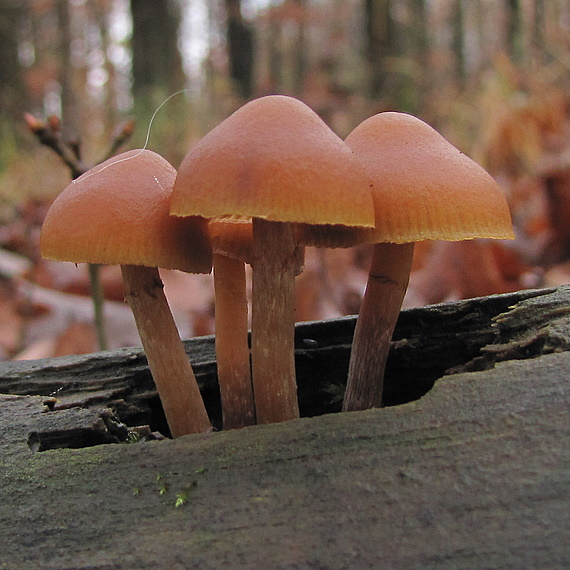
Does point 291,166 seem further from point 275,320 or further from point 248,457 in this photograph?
point 248,457

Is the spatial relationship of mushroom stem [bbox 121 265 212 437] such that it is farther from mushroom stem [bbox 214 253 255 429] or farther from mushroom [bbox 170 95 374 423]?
mushroom [bbox 170 95 374 423]

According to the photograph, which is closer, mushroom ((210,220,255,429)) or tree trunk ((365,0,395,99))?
mushroom ((210,220,255,429))

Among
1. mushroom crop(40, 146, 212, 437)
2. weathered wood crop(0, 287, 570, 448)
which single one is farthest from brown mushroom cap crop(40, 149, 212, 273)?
weathered wood crop(0, 287, 570, 448)

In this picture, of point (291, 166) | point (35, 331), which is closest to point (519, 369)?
point (291, 166)

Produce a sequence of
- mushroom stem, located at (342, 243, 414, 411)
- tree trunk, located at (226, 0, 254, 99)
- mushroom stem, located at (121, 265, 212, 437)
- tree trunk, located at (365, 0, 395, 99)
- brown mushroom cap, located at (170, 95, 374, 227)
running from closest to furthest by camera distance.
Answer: brown mushroom cap, located at (170, 95, 374, 227) < mushroom stem, located at (121, 265, 212, 437) < mushroom stem, located at (342, 243, 414, 411) < tree trunk, located at (365, 0, 395, 99) < tree trunk, located at (226, 0, 254, 99)

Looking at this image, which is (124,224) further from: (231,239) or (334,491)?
(334,491)

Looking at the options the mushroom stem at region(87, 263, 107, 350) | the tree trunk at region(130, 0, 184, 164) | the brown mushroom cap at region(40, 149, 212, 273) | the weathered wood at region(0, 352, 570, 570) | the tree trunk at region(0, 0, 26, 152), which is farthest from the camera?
the tree trunk at region(0, 0, 26, 152)

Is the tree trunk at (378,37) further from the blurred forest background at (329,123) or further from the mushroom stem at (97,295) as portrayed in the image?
the mushroom stem at (97,295)
